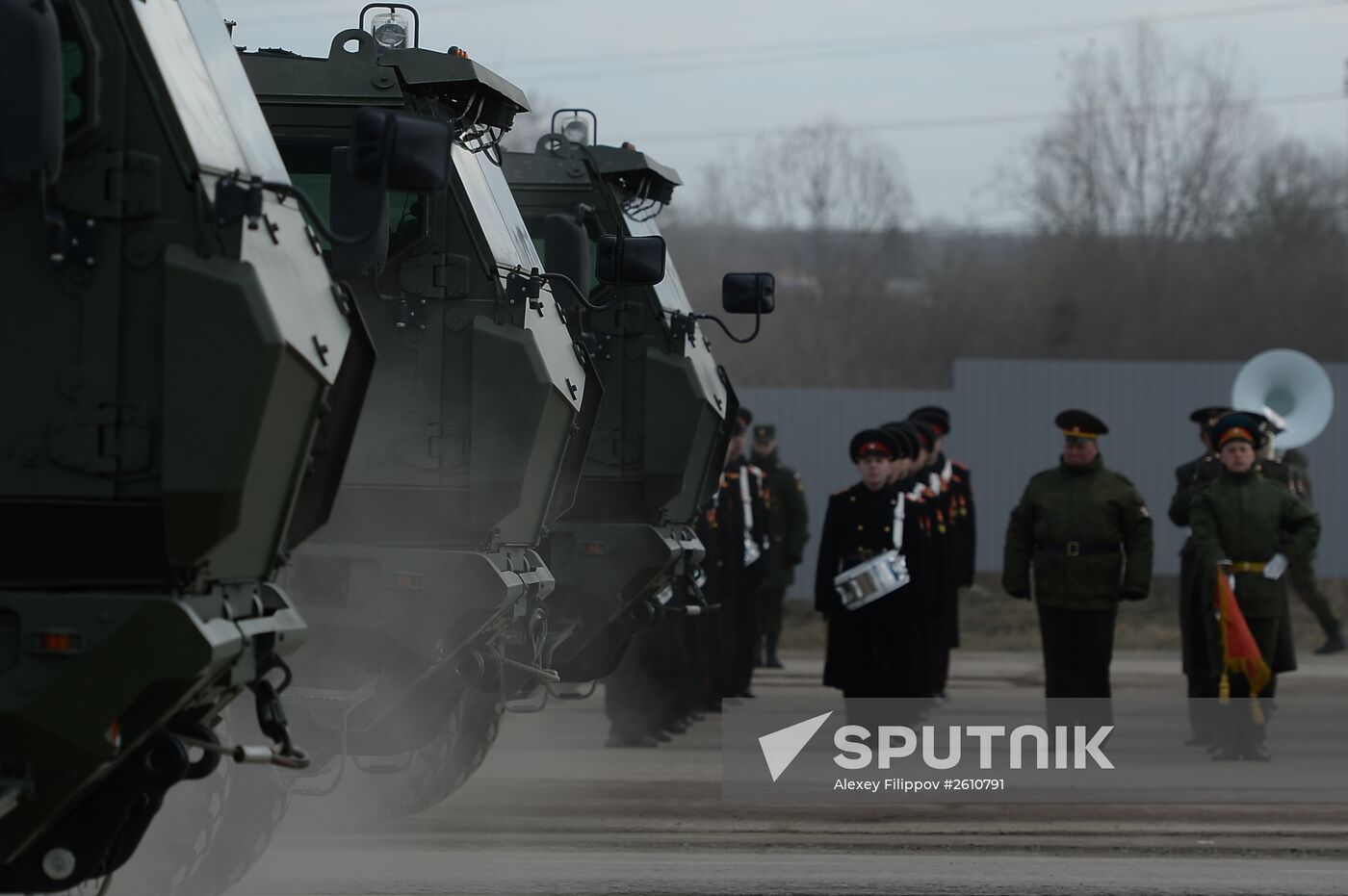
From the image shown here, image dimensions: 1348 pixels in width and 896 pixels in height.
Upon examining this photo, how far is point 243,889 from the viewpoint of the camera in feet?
26.9

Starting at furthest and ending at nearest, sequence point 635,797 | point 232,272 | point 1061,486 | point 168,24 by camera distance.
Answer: point 1061,486 → point 635,797 → point 168,24 → point 232,272

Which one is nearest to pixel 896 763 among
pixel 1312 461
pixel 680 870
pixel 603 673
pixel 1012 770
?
pixel 1012 770

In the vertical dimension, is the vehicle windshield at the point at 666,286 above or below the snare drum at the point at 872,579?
above

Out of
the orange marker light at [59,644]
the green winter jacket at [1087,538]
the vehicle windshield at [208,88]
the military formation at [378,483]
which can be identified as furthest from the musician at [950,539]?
the orange marker light at [59,644]

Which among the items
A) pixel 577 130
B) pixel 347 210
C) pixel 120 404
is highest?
pixel 577 130

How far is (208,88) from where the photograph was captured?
Result: 18.5ft

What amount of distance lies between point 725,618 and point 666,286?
14.5ft

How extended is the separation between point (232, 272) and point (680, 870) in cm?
432

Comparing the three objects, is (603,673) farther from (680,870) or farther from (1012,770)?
(680,870)

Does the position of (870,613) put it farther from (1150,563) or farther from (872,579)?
(1150,563)

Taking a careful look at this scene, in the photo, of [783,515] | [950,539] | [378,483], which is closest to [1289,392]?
[783,515]

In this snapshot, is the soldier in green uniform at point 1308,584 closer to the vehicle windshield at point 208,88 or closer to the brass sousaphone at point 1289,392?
the brass sousaphone at point 1289,392

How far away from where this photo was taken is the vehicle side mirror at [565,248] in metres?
9.85

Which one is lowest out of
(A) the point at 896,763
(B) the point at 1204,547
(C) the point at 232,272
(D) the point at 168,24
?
(A) the point at 896,763
